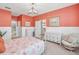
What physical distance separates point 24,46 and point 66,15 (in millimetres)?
952

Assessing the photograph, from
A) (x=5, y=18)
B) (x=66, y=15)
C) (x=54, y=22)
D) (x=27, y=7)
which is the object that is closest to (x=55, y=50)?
(x=54, y=22)

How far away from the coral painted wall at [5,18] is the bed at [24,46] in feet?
1.07

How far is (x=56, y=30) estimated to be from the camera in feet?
5.82

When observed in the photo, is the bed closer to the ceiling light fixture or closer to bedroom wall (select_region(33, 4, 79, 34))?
bedroom wall (select_region(33, 4, 79, 34))

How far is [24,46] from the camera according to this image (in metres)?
1.54

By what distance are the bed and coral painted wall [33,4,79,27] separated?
43 cm

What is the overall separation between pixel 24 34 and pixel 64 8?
897 millimetres

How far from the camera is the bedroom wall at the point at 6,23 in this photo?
1.56m

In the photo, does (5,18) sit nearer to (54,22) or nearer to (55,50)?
(54,22)

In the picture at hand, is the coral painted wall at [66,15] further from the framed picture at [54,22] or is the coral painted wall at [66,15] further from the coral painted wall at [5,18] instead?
the coral painted wall at [5,18]

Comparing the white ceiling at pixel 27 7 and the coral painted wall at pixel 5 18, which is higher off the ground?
the white ceiling at pixel 27 7

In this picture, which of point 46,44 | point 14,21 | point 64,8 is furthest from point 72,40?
point 14,21

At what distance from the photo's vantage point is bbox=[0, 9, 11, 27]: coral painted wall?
5.13ft

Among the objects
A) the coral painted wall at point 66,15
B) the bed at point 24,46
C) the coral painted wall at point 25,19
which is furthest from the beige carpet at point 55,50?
the coral painted wall at point 25,19
